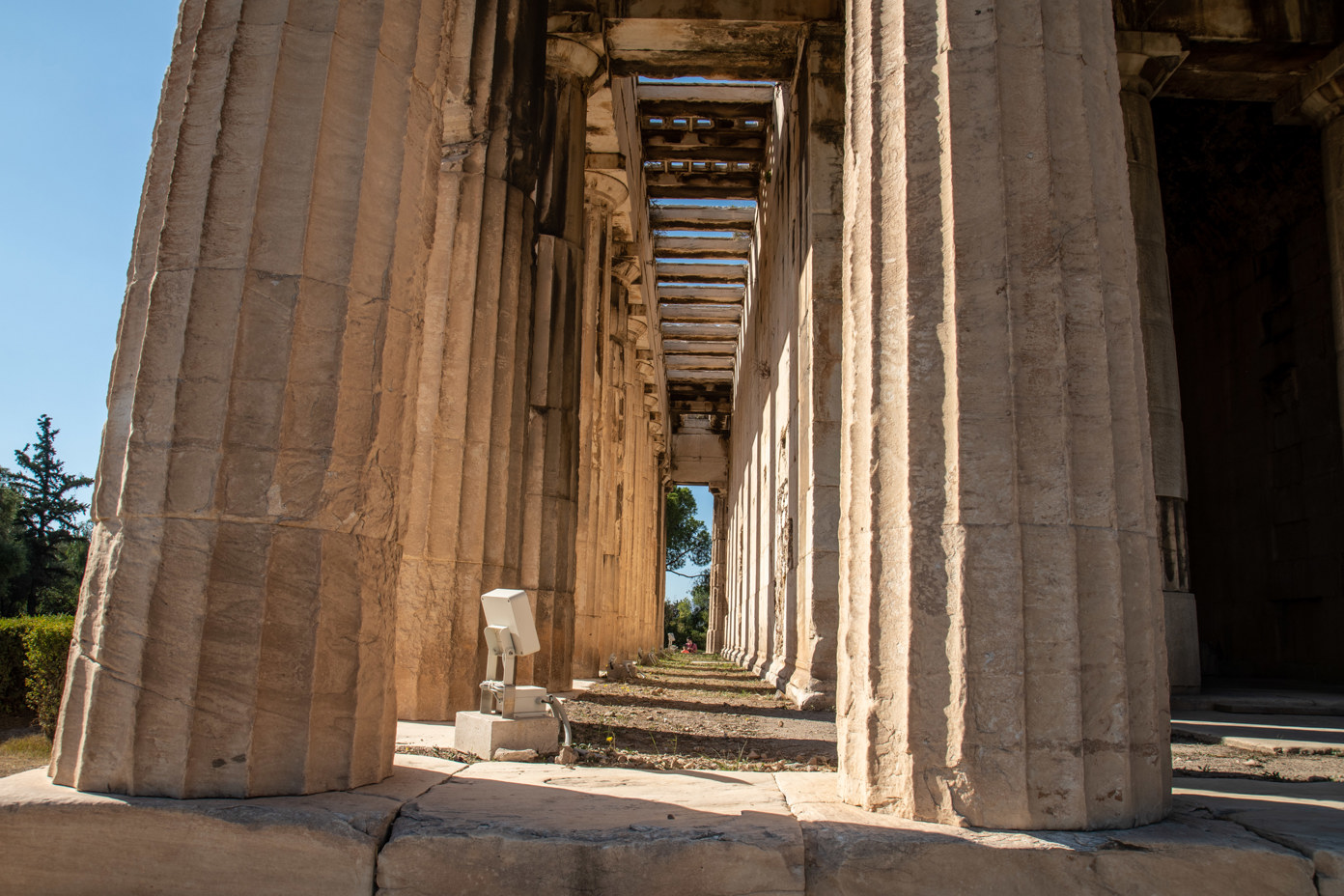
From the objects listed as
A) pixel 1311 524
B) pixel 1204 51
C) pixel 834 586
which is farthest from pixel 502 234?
pixel 1311 524

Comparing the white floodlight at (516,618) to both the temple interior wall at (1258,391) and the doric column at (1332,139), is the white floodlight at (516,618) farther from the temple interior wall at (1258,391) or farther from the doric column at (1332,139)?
the temple interior wall at (1258,391)

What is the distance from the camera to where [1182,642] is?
11469 mm

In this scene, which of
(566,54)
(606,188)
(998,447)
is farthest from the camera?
(606,188)

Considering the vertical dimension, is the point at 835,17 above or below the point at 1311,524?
above

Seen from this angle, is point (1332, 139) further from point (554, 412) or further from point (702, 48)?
point (554, 412)

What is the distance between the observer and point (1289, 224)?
56.5 ft

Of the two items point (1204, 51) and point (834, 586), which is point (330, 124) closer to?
point (834, 586)

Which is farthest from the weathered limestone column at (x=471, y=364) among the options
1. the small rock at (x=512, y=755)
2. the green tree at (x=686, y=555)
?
the green tree at (x=686, y=555)

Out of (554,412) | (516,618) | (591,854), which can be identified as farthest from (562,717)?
(554,412)

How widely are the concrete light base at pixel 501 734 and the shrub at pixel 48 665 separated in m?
7.86

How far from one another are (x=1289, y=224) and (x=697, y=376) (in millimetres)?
23187

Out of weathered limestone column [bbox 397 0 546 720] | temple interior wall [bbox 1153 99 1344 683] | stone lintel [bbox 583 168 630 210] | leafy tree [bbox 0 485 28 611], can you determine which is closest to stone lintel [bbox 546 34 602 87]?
weathered limestone column [bbox 397 0 546 720]

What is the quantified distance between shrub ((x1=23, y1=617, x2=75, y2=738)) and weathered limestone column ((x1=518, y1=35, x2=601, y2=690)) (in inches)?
228

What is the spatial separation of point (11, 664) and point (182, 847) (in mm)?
12131
